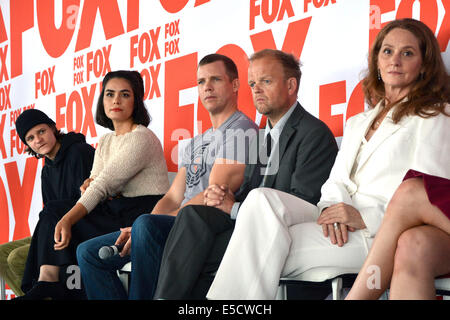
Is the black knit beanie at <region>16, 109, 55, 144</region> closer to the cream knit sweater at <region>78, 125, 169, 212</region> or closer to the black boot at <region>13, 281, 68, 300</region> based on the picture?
the cream knit sweater at <region>78, 125, 169, 212</region>

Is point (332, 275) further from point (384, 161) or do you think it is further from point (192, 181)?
point (192, 181)

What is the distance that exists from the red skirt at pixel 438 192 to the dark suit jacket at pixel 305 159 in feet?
2.36

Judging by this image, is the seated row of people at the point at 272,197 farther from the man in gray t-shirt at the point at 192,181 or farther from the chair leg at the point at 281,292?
the chair leg at the point at 281,292

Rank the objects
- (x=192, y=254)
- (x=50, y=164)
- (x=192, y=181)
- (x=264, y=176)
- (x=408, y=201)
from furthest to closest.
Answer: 1. (x=50, y=164)
2. (x=192, y=181)
3. (x=264, y=176)
4. (x=192, y=254)
5. (x=408, y=201)

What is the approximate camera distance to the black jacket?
12.3ft

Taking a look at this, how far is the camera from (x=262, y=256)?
1.99m

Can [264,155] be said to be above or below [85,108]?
below

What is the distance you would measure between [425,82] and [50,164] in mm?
2467

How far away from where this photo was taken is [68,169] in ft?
12.5

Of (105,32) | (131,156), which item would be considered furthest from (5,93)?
(131,156)

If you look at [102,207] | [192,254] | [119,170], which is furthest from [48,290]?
[192,254]

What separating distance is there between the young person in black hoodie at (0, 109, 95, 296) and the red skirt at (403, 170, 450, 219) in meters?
2.36

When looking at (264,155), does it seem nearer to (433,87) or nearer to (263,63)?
(263,63)

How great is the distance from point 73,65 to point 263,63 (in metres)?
2.60
